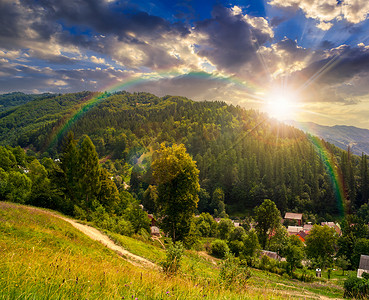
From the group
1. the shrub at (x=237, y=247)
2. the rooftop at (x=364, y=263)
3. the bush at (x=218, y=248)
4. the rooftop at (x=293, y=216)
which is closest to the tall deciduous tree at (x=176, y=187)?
the bush at (x=218, y=248)

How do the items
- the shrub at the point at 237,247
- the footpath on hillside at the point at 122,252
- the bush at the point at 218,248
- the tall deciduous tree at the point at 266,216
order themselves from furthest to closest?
1. the tall deciduous tree at the point at 266,216
2. the shrub at the point at 237,247
3. the bush at the point at 218,248
4. the footpath on hillside at the point at 122,252

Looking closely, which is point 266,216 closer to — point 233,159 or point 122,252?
point 122,252

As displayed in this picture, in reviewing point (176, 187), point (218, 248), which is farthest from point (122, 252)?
point (218, 248)

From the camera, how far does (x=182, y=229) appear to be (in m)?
20.6

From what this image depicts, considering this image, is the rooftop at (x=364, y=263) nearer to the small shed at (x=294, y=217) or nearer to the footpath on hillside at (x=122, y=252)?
the footpath on hillside at (x=122, y=252)

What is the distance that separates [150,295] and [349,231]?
6126 cm

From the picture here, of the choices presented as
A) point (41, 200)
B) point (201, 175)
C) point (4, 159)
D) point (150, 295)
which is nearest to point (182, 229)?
point (41, 200)

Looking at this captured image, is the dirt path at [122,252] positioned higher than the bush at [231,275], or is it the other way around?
the bush at [231,275]

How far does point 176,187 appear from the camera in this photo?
20.0m

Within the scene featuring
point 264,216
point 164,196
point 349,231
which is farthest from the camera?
point 349,231

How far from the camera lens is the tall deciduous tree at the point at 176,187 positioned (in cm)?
1956

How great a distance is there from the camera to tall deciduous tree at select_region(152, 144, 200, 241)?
19562mm

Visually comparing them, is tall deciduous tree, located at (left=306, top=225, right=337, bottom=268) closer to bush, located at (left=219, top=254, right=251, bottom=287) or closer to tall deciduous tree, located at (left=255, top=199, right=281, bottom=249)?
tall deciduous tree, located at (left=255, top=199, right=281, bottom=249)

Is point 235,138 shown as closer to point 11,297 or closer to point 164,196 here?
point 164,196
